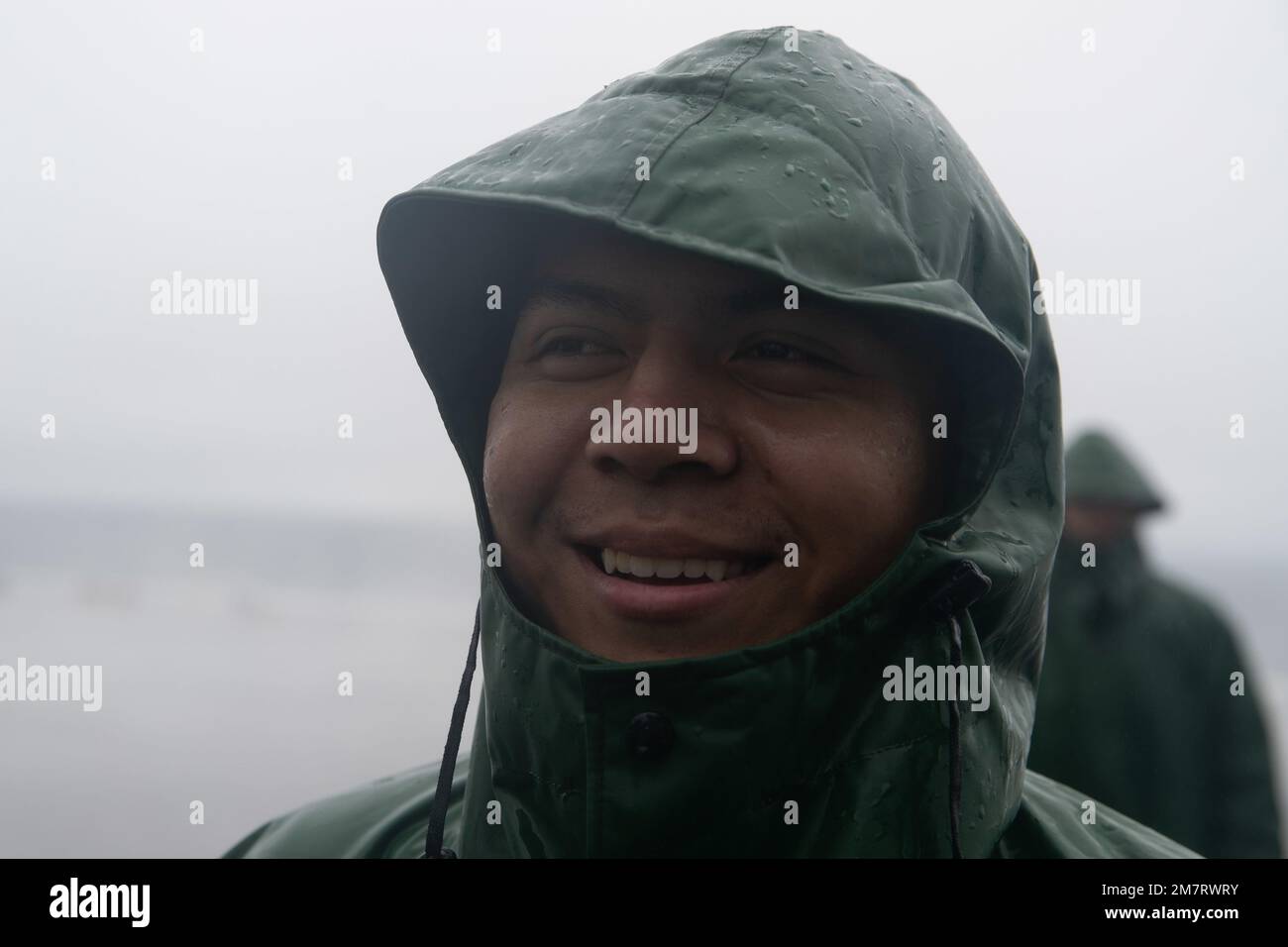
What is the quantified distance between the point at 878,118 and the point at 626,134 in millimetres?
370

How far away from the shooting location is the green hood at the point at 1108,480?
Result: 6121mm

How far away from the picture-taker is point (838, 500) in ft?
5.77

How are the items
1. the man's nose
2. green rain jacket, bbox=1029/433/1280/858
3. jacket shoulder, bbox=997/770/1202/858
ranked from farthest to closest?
green rain jacket, bbox=1029/433/1280/858 → jacket shoulder, bbox=997/770/1202/858 → the man's nose

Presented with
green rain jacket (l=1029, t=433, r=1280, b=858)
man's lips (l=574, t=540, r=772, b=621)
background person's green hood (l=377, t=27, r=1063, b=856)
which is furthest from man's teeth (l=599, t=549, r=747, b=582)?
green rain jacket (l=1029, t=433, r=1280, b=858)

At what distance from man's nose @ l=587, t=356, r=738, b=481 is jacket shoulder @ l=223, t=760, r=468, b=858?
2.59 feet

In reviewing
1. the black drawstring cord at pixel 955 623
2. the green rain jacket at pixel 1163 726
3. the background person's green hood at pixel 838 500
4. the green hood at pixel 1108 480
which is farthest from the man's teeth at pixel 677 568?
the green hood at pixel 1108 480

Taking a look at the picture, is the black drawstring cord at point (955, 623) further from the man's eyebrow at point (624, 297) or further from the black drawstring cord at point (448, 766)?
the black drawstring cord at point (448, 766)

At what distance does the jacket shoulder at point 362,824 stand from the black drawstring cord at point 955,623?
84 cm

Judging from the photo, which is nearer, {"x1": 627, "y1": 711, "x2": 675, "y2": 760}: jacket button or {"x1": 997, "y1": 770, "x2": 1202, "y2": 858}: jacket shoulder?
{"x1": 627, "y1": 711, "x2": 675, "y2": 760}: jacket button

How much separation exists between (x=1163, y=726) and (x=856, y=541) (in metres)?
3.71

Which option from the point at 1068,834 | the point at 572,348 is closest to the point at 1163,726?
the point at 1068,834

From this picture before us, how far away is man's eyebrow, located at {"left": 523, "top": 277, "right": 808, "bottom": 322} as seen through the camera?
178cm

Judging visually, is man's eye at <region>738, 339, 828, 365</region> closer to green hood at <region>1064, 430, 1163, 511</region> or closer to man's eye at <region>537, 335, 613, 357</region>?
man's eye at <region>537, 335, 613, 357</region>
